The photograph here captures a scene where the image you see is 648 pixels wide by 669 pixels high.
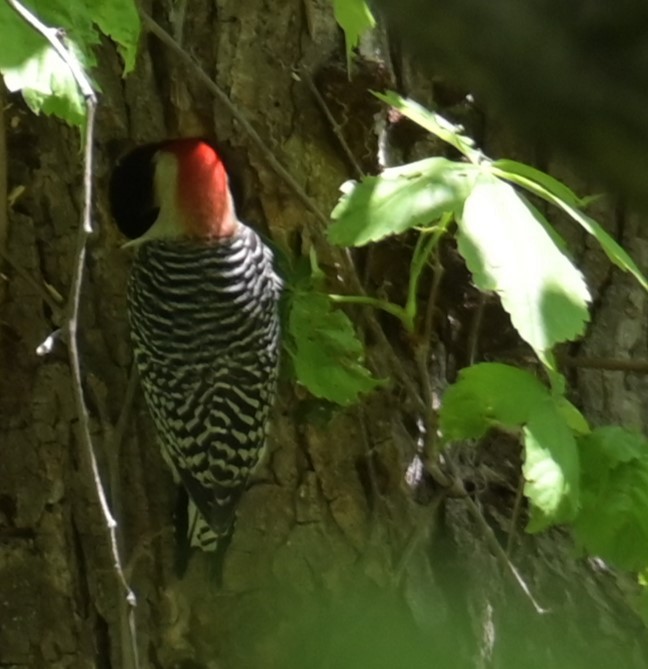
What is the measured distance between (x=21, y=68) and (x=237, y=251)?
31.0 inches

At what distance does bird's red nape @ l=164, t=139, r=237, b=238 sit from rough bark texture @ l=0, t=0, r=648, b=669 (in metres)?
0.04

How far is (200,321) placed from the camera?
1.77m

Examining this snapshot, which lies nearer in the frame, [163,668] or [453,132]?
[453,132]

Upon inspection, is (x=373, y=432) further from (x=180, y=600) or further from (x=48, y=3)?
(x=48, y=3)

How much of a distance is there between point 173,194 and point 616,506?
97 cm

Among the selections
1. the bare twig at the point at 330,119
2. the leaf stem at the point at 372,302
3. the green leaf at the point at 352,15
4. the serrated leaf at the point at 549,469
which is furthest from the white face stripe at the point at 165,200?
the serrated leaf at the point at 549,469

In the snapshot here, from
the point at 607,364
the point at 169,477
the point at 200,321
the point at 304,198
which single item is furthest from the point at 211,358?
the point at 607,364

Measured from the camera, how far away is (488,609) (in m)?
1.74

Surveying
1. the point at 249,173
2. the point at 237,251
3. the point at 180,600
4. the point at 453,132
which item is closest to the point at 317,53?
the point at 249,173

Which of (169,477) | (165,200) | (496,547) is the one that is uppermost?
(165,200)

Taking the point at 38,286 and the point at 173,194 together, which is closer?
the point at 38,286

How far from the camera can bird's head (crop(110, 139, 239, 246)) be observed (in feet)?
5.68

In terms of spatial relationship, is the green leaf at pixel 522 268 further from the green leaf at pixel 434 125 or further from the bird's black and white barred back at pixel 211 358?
the bird's black and white barred back at pixel 211 358

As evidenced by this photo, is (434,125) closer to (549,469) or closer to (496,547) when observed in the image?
(549,469)
